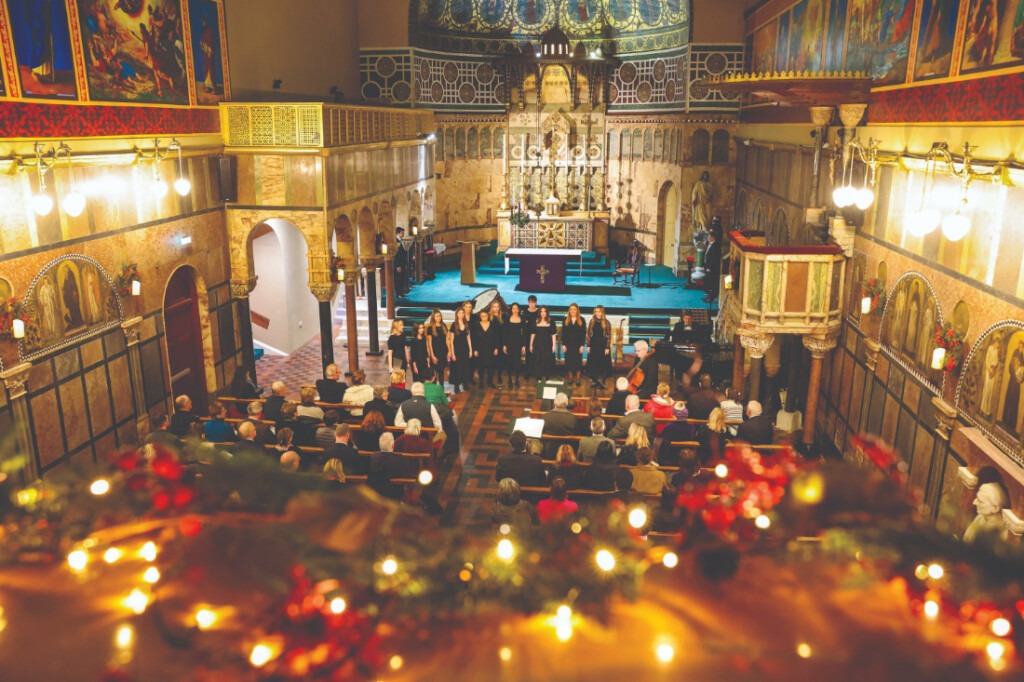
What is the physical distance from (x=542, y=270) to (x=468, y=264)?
225 cm

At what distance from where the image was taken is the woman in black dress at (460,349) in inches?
559

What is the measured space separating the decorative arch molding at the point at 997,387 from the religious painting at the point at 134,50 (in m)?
11.2

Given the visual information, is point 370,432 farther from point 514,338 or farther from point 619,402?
point 514,338

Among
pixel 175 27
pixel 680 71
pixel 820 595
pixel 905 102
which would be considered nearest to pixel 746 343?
pixel 905 102

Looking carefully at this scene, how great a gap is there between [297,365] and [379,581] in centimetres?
1476

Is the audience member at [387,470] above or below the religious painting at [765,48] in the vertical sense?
below

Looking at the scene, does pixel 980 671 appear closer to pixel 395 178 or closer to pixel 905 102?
pixel 905 102

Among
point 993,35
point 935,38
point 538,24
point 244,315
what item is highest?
point 538,24

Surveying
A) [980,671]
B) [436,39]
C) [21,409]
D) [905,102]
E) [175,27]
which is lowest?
[21,409]

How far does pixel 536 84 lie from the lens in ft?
82.2

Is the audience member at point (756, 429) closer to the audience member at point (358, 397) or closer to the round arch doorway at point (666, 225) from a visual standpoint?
the audience member at point (358, 397)

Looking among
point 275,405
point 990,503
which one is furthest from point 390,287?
point 990,503

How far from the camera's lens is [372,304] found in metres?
17.2

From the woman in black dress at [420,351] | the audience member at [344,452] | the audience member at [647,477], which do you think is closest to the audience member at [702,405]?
the audience member at [647,477]
